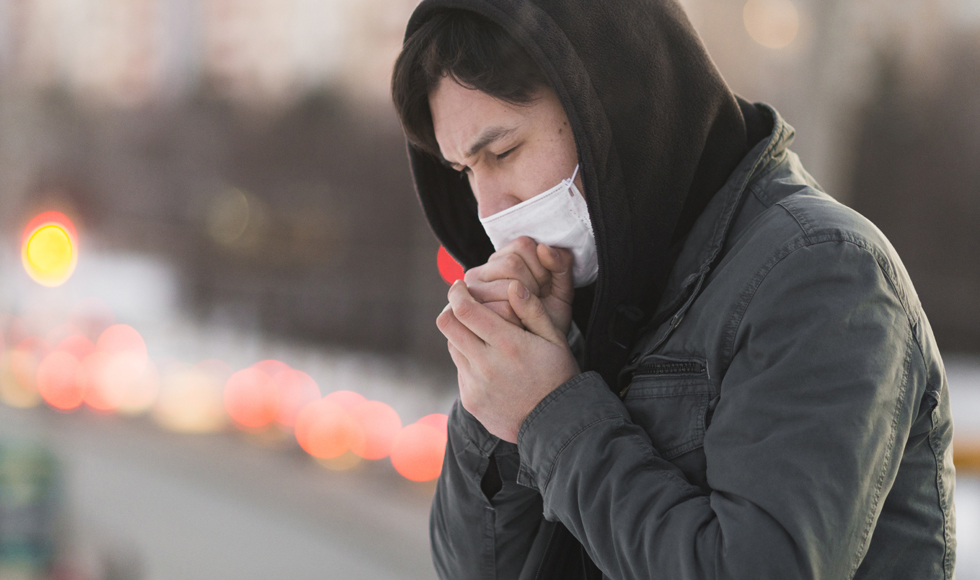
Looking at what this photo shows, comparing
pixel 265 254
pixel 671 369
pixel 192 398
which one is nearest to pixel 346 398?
pixel 192 398

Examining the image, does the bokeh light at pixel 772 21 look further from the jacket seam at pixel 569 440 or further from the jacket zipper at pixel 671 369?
the jacket seam at pixel 569 440

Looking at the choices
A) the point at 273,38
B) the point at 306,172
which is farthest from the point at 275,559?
the point at 273,38

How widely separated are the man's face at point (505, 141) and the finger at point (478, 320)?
0.27 metres

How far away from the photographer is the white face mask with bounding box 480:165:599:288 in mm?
1377

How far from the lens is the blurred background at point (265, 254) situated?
560 centimetres

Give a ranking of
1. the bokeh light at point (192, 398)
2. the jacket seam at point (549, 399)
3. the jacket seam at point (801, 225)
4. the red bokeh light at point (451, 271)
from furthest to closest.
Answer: the bokeh light at point (192, 398) → the red bokeh light at point (451, 271) → the jacket seam at point (549, 399) → the jacket seam at point (801, 225)

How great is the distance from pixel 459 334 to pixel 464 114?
0.40 m

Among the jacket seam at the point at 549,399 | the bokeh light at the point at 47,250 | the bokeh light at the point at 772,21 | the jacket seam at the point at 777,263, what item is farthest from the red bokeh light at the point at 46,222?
the jacket seam at the point at 777,263

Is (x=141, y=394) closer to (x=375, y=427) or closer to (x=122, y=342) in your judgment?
(x=122, y=342)

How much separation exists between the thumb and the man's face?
23 cm

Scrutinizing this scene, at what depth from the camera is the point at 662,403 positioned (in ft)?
3.79

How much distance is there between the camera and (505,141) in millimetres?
1345

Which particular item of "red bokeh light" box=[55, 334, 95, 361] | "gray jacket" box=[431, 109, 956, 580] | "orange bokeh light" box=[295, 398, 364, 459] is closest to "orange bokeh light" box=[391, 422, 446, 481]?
"orange bokeh light" box=[295, 398, 364, 459]

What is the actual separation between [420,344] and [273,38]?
19.1 feet
